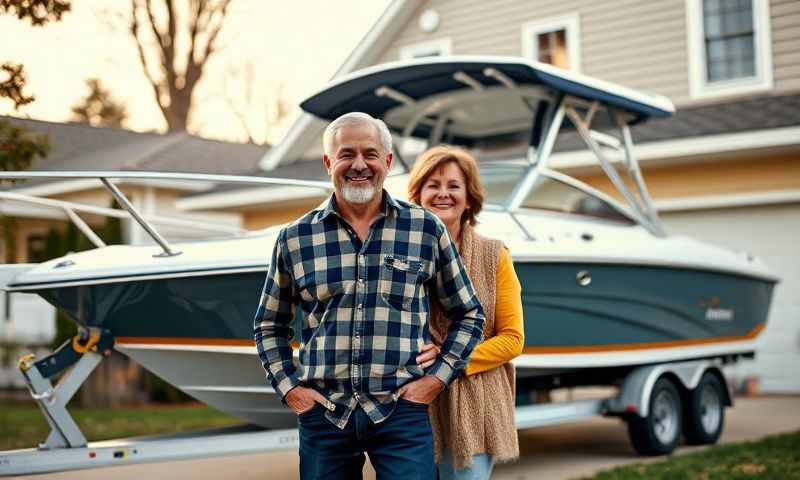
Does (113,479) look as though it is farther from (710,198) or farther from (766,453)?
(710,198)

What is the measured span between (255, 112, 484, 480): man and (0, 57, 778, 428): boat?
1.90 meters

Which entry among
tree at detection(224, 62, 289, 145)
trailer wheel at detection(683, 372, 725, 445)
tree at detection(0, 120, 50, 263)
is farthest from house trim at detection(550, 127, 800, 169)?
tree at detection(224, 62, 289, 145)

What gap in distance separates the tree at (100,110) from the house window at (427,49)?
1532 centimetres

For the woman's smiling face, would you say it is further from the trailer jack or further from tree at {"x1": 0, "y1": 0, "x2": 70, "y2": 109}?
tree at {"x1": 0, "y1": 0, "x2": 70, "y2": 109}

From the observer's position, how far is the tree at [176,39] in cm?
1695

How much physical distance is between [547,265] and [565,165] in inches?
229

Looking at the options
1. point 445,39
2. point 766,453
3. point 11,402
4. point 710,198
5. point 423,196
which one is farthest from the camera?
point 445,39

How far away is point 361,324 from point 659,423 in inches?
212

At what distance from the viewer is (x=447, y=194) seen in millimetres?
3551

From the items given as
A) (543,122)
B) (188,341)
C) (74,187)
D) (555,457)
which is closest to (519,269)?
(543,122)

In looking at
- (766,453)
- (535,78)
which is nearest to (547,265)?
(535,78)

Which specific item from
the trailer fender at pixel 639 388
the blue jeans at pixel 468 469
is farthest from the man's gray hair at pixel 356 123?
the trailer fender at pixel 639 388

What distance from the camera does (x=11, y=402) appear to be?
43.9 ft

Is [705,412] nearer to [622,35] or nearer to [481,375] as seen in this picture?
[481,375]
